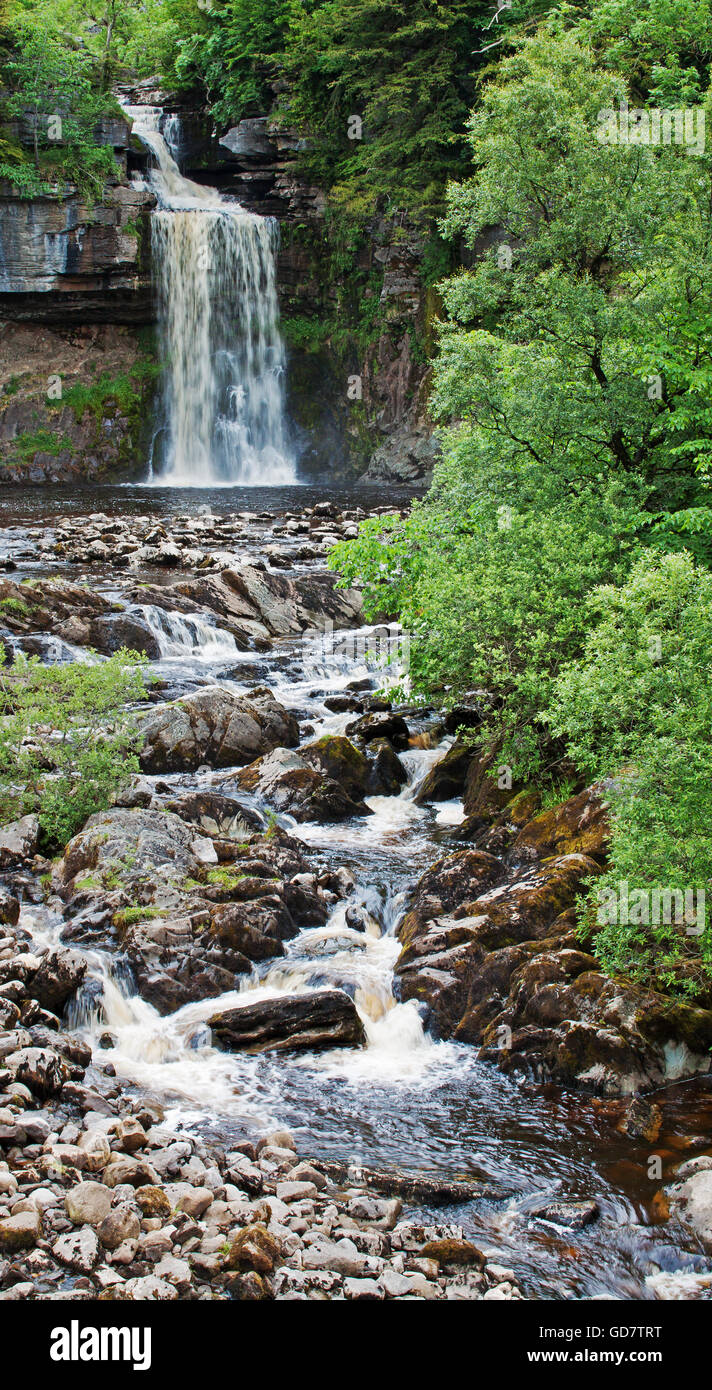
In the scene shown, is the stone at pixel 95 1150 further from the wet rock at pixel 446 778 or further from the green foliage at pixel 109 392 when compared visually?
the green foliage at pixel 109 392

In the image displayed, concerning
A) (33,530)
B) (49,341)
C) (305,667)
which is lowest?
(305,667)

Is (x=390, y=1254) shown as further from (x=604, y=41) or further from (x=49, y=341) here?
(x=49, y=341)

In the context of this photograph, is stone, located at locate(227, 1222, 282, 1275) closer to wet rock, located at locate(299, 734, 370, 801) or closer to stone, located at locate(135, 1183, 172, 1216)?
stone, located at locate(135, 1183, 172, 1216)

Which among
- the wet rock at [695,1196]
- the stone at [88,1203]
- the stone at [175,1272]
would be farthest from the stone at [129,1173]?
the wet rock at [695,1196]

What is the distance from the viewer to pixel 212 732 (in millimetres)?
14391

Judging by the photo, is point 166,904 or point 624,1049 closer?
point 624,1049

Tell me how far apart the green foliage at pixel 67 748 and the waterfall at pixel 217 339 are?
97.2 feet

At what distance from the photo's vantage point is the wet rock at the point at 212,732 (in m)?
14.0

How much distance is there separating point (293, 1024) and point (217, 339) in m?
37.9

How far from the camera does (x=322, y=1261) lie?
5.59m

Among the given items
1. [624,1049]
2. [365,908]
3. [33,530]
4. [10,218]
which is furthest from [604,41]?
[624,1049]

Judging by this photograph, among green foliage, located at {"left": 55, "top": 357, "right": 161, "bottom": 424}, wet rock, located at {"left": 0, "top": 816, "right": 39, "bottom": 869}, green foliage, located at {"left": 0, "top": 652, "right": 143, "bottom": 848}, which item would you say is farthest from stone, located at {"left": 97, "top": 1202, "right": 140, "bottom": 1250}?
green foliage, located at {"left": 55, "top": 357, "right": 161, "bottom": 424}

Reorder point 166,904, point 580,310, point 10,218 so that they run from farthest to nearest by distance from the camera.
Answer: point 10,218
point 580,310
point 166,904
